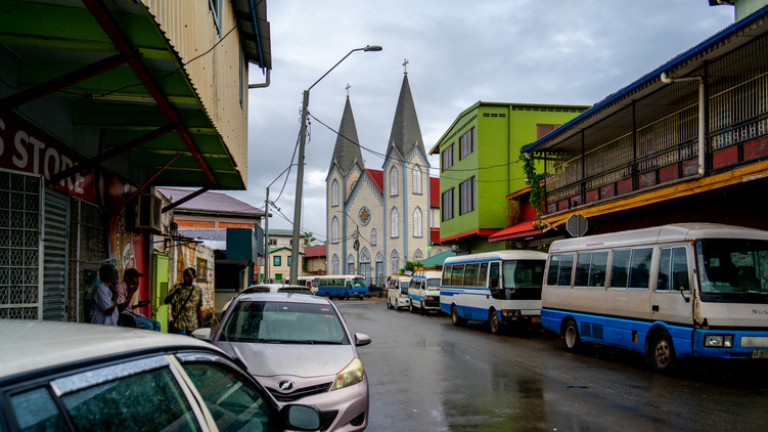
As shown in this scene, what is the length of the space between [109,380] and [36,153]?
6701 mm

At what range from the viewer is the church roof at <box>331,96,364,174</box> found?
223 feet

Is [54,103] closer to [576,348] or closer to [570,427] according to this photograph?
[570,427]

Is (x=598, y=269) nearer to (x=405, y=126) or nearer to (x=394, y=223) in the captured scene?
(x=394, y=223)

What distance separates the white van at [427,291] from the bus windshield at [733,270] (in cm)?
1891

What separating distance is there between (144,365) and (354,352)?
496 centimetres

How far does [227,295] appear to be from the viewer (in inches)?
1155

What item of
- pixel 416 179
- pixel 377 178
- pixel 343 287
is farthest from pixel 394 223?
pixel 343 287

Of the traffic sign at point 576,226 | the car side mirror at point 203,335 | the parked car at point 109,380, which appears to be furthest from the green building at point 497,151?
the parked car at point 109,380

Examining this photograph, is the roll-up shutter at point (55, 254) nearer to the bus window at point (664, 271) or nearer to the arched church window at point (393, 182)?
the bus window at point (664, 271)

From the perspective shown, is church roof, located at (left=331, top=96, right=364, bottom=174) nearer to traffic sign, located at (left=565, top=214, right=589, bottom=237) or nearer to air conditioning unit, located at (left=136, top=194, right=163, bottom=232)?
traffic sign, located at (left=565, top=214, right=589, bottom=237)

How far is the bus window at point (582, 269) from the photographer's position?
545 inches

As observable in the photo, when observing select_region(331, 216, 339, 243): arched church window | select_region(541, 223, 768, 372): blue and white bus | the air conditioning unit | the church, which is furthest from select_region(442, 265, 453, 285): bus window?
select_region(331, 216, 339, 243): arched church window

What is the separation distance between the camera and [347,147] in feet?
224

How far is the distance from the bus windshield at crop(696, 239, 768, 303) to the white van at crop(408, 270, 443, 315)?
18.9m
